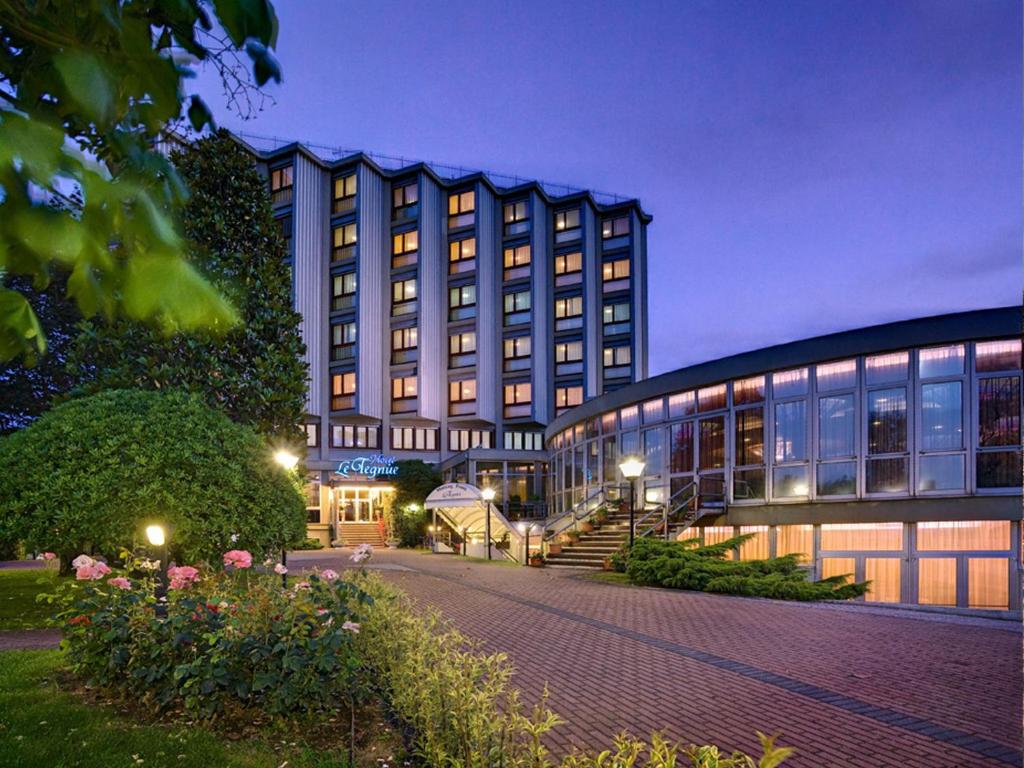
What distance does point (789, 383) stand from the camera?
63.8 ft

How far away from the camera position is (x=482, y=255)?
164 ft

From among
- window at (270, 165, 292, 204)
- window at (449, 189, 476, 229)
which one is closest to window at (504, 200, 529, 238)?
window at (449, 189, 476, 229)

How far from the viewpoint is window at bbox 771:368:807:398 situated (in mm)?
19111

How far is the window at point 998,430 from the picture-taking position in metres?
15.7

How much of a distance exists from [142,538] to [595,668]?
7.52 metres

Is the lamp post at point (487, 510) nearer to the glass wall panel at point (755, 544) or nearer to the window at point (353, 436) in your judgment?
the glass wall panel at point (755, 544)

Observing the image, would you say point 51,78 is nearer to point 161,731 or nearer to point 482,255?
point 161,731

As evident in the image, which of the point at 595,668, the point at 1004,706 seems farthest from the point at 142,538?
the point at 1004,706

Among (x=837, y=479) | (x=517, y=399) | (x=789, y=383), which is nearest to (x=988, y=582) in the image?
(x=837, y=479)

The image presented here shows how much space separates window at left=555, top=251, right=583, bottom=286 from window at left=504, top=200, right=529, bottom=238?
10.9 ft

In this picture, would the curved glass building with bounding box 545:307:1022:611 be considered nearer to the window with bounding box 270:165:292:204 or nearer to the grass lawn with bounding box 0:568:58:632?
the grass lawn with bounding box 0:568:58:632

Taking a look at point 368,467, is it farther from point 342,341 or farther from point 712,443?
point 712,443

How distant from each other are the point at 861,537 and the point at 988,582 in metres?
2.71

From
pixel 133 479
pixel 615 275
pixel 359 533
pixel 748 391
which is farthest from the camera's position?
pixel 615 275
